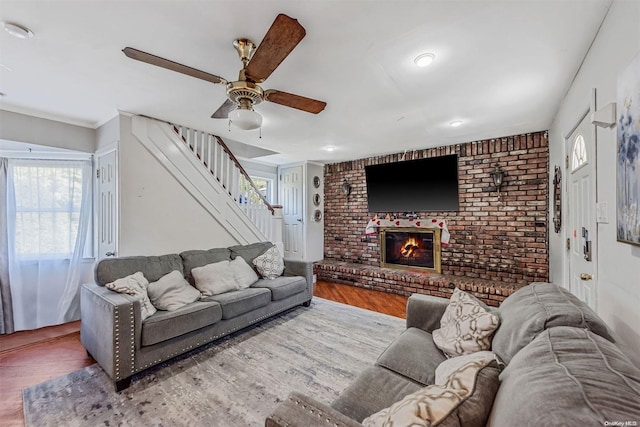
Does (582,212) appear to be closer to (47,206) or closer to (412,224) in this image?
(412,224)

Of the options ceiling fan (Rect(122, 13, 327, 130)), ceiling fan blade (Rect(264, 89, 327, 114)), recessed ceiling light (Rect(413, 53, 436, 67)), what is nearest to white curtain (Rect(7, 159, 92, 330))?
ceiling fan (Rect(122, 13, 327, 130))

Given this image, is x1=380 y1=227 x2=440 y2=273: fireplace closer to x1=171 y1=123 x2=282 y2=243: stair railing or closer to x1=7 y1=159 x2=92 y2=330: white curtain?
x1=171 y1=123 x2=282 y2=243: stair railing

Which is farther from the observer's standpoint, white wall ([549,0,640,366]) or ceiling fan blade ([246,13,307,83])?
ceiling fan blade ([246,13,307,83])

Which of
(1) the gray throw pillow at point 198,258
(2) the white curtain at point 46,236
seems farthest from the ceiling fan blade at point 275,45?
(2) the white curtain at point 46,236

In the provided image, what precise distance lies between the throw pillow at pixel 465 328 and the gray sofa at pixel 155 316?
1.91 meters

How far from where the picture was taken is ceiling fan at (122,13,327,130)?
1369mm

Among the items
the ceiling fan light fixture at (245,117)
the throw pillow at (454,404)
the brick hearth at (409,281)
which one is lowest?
the brick hearth at (409,281)

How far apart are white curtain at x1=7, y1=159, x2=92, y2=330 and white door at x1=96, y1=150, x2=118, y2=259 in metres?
0.27

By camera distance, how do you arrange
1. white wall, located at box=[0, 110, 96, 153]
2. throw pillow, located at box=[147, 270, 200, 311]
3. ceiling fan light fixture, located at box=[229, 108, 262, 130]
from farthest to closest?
white wall, located at box=[0, 110, 96, 153] < throw pillow, located at box=[147, 270, 200, 311] < ceiling fan light fixture, located at box=[229, 108, 262, 130]

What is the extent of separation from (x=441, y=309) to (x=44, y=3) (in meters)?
3.07

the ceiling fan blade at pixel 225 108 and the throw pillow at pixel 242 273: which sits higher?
the ceiling fan blade at pixel 225 108

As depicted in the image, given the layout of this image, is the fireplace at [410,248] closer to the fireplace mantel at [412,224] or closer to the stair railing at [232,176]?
the fireplace mantel at [412,224]

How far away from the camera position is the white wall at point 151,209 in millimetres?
2949

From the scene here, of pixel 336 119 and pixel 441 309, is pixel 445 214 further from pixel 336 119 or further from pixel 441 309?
pixel 441 309
